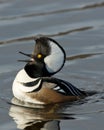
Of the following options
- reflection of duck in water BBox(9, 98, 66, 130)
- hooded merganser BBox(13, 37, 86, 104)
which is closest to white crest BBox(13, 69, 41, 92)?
hooded merganser BBox(13, 37, 86, 104)

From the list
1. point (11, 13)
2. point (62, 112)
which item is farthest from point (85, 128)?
point (11, 13)

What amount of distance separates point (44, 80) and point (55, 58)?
0.37 metres

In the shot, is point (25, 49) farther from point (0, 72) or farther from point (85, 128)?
point (85, 128)

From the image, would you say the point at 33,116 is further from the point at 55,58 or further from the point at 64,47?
the point at 64,47

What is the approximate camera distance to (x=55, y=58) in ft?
35.4

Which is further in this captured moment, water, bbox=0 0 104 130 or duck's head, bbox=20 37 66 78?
duck's head, bbox=20 37 66 78

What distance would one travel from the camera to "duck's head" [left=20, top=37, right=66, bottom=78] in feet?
35.3

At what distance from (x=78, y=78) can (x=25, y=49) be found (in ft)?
6.30

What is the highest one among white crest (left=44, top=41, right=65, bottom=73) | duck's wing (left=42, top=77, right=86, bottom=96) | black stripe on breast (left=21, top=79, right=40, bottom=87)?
white crest (left=44, top=41, right=65, bottom=73)

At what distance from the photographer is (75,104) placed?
10.9 m

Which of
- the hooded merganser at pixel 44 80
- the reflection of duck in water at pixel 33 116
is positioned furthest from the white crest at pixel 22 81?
the reflection of duck in water at pixel 33 116

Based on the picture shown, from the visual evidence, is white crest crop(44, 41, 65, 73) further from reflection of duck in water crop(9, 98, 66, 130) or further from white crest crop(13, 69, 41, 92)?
reflection of duck in water crop(9, 98, 66, 130)

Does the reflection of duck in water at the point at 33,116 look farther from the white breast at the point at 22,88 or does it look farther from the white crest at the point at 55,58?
the white crest at the point at 55,58

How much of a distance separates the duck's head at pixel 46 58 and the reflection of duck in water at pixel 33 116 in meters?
0.53
